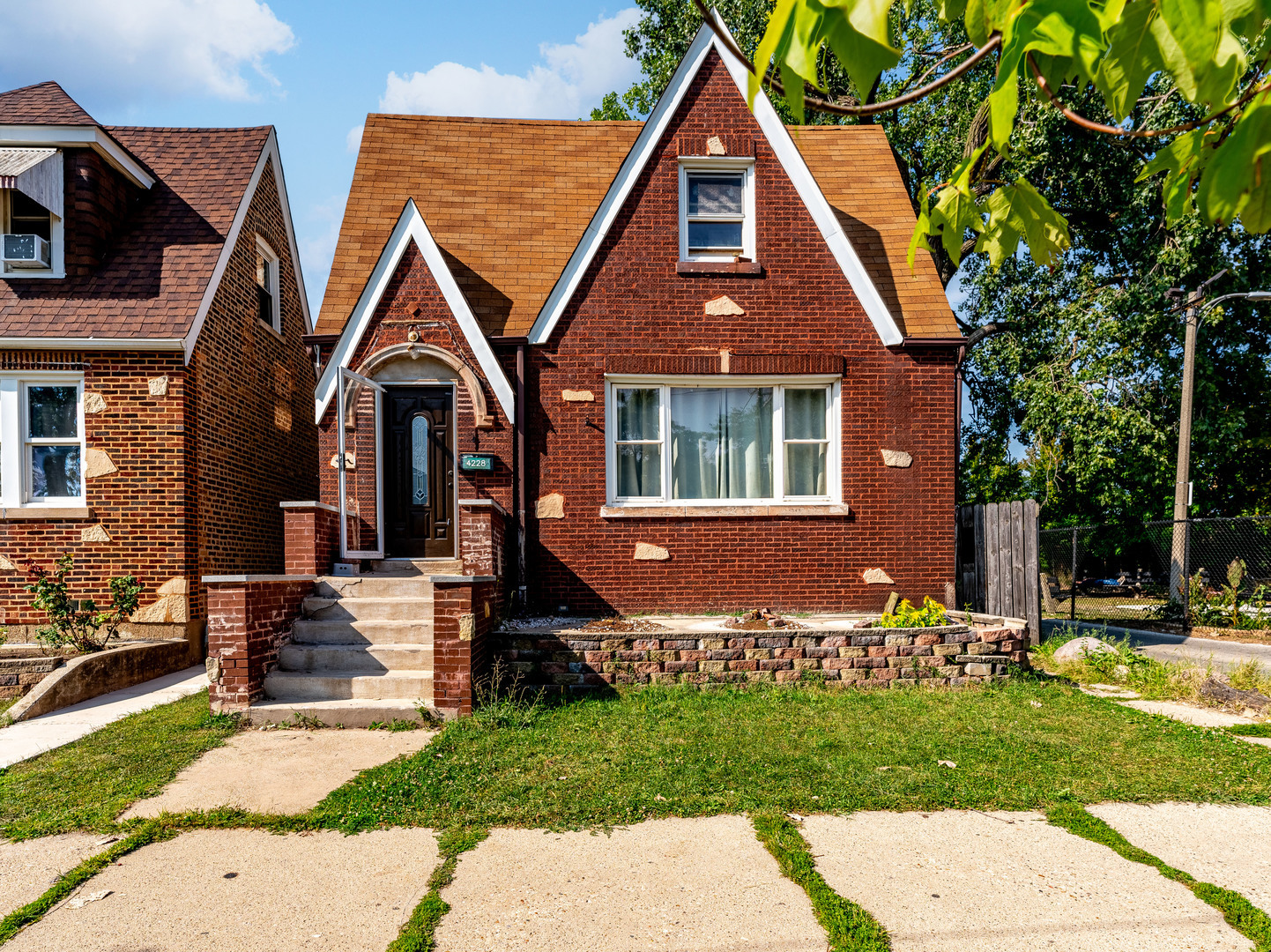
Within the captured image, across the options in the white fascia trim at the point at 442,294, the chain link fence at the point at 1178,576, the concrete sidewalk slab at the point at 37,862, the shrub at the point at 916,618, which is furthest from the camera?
the chain link fence at the point at 1178,576

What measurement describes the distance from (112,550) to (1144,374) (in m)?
20.8

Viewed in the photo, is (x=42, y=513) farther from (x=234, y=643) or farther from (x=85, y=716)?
Result: (x=234, y=643)

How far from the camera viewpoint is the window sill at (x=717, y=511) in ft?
32.0

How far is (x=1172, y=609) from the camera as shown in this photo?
14.8m

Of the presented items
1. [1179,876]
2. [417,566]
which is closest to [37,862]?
[417,566]

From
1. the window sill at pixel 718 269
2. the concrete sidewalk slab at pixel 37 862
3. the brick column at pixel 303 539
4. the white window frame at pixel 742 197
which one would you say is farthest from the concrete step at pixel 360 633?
the white window frame at pixel 742 197

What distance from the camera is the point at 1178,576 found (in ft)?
48.6

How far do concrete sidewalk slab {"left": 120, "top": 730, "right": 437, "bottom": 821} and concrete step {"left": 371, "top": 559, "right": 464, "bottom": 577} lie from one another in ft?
9.58

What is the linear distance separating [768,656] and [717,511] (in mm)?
2436

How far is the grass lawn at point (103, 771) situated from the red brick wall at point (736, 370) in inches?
168

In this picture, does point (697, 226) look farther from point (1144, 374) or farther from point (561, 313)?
point (1144, 374)

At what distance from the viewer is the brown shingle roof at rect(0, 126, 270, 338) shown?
10094mm

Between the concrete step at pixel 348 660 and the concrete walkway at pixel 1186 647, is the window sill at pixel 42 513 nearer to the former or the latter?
the concrete step at pixel 348 660

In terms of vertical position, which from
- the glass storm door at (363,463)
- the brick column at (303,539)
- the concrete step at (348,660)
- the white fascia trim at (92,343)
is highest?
the white fascia trim at (92,343)
